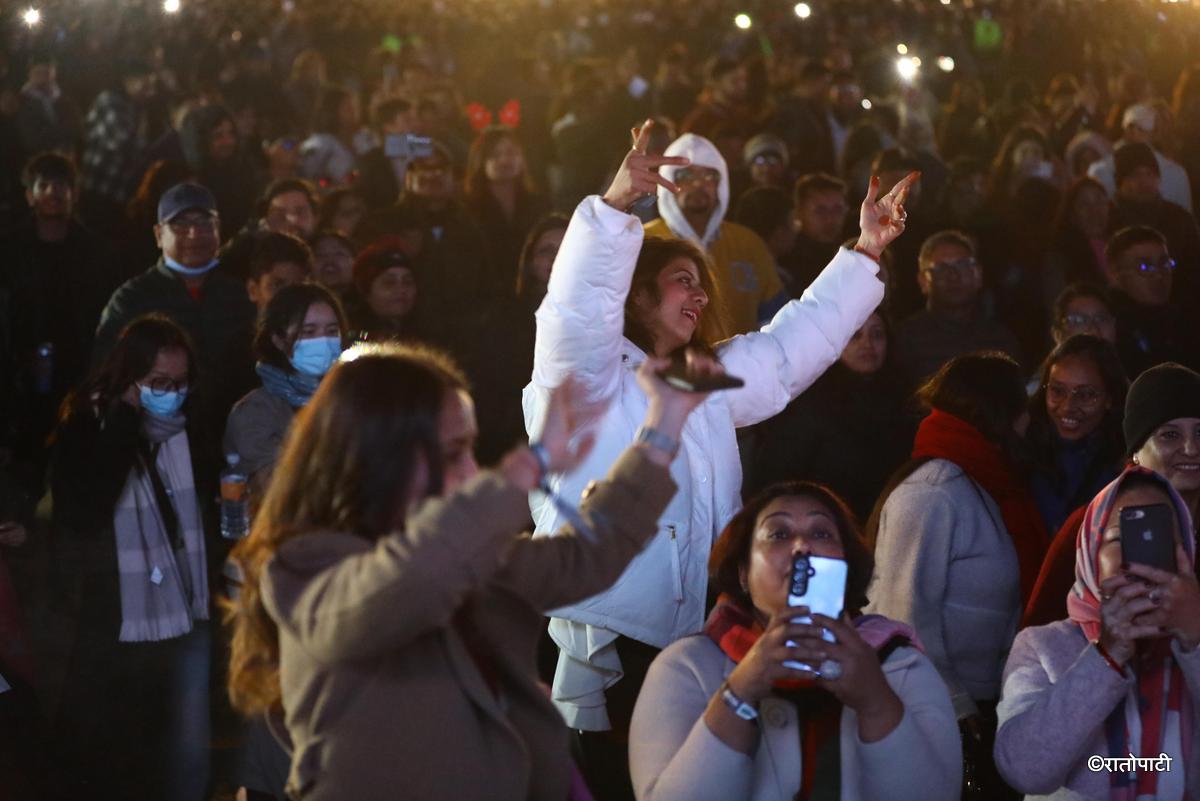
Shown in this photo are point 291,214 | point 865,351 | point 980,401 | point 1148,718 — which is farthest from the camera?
point 291,214

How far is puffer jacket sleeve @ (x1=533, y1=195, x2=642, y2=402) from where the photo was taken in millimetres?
4016

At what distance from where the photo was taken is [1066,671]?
3.79 metres

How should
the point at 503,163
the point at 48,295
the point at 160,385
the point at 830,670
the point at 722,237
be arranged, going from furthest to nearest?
the point at 503,163, the point at 48,295, the point at 722,237, the point at 160,385, the point at 830,670

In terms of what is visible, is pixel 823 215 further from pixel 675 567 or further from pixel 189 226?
pixel 675 567

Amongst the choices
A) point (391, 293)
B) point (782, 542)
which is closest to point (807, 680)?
point (782, 542)

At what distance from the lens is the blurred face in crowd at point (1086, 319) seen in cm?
713

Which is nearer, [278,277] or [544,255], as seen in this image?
[278,277]

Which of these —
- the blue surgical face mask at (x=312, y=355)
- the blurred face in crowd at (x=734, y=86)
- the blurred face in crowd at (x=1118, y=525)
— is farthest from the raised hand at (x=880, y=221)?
the blurred face in crowd at (x=734, y=86)

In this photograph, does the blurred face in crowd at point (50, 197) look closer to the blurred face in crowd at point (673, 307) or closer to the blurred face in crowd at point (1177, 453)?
the blurred face in crowd at point (673, 307)

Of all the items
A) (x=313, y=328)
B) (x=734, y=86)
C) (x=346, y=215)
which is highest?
(x=734, y=86)

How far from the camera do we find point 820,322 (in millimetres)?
4609

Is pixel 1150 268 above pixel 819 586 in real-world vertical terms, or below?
above

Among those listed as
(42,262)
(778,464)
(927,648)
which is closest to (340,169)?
(42,262)

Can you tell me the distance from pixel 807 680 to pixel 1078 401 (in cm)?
237
